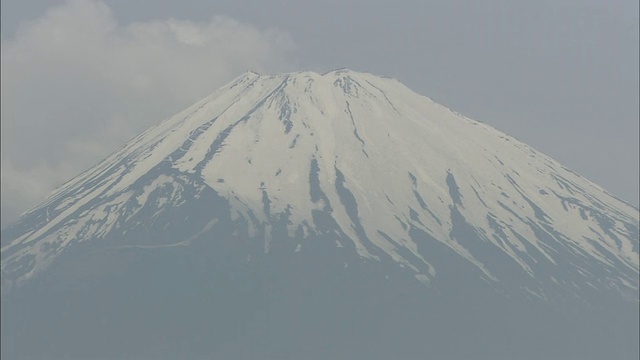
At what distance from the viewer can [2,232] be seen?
101 m

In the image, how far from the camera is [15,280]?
651 ft

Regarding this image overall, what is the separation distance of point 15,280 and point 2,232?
99545mm

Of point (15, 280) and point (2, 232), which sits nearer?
point (2, 232)

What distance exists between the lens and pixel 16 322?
646ft

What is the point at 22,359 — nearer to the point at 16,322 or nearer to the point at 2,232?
the point at 16,322

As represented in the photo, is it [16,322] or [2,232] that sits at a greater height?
[16,322]

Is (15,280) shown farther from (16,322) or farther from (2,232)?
(2,232)

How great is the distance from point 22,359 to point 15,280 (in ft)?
36.2

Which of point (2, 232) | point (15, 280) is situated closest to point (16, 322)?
point (15, 280)

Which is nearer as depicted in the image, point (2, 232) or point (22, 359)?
point (2, 232)

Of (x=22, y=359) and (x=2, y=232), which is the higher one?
(x=22, y=359)

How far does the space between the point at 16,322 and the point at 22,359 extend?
6.10m

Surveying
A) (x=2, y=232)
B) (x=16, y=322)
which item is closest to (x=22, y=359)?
(x=16, y=322)

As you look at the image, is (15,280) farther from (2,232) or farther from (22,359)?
(2,232)
